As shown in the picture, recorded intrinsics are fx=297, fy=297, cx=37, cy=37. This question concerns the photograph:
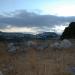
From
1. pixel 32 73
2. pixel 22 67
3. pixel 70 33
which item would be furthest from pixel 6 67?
pixel 70 33

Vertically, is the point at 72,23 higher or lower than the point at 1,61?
higher

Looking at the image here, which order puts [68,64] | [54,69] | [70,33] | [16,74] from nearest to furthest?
[16,74] → [54,69] → [68,64] → [70,33]

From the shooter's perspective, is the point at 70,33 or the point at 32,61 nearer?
the point at 32,61

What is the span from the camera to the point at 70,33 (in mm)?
27875

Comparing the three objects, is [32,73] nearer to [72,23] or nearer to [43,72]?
[43,72]

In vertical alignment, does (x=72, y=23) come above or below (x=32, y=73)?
above

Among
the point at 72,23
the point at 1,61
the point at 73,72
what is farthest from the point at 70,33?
the point at 73,72

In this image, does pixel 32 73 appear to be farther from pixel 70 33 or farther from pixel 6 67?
pixel 70 33

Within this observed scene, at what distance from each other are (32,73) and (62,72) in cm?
88

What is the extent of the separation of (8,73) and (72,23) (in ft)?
68.4

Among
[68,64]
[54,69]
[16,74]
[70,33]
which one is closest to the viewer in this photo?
[16,74]

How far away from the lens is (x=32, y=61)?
10.6 m

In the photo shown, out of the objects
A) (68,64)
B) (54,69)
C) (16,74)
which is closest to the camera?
(16,74)

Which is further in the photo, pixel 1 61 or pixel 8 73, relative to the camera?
pixel 1 61
